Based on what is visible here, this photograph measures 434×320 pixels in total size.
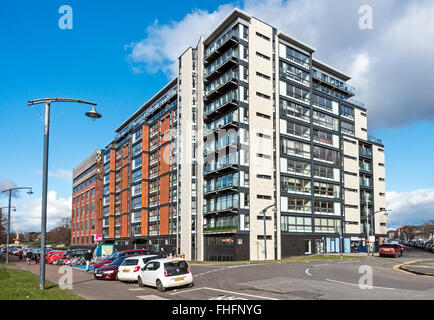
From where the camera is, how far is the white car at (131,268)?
70.8ft

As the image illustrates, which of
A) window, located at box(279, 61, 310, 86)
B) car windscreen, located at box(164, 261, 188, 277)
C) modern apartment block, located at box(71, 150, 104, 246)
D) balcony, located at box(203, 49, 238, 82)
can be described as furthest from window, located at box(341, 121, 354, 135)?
modern apartment block, located at box(71, 150, 104, 246)

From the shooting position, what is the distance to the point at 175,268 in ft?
59.7

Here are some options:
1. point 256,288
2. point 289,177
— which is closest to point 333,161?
point 289,177

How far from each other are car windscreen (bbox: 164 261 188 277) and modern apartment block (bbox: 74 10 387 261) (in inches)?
993

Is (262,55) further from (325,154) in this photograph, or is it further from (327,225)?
(327,225)

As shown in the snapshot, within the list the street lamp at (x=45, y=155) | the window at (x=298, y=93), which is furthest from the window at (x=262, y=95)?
the street lamp at (x=45, y=155)

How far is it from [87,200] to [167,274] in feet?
313

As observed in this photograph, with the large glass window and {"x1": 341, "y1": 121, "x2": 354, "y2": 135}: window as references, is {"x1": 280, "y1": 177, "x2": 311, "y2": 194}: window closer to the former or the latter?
the large glass window

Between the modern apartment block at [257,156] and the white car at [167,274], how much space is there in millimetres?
25175

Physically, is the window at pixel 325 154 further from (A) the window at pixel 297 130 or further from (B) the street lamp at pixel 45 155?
(B) the street lamp at pixel 45 155

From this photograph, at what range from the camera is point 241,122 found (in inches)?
1993

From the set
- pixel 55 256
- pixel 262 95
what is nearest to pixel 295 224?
pixel 262 95
